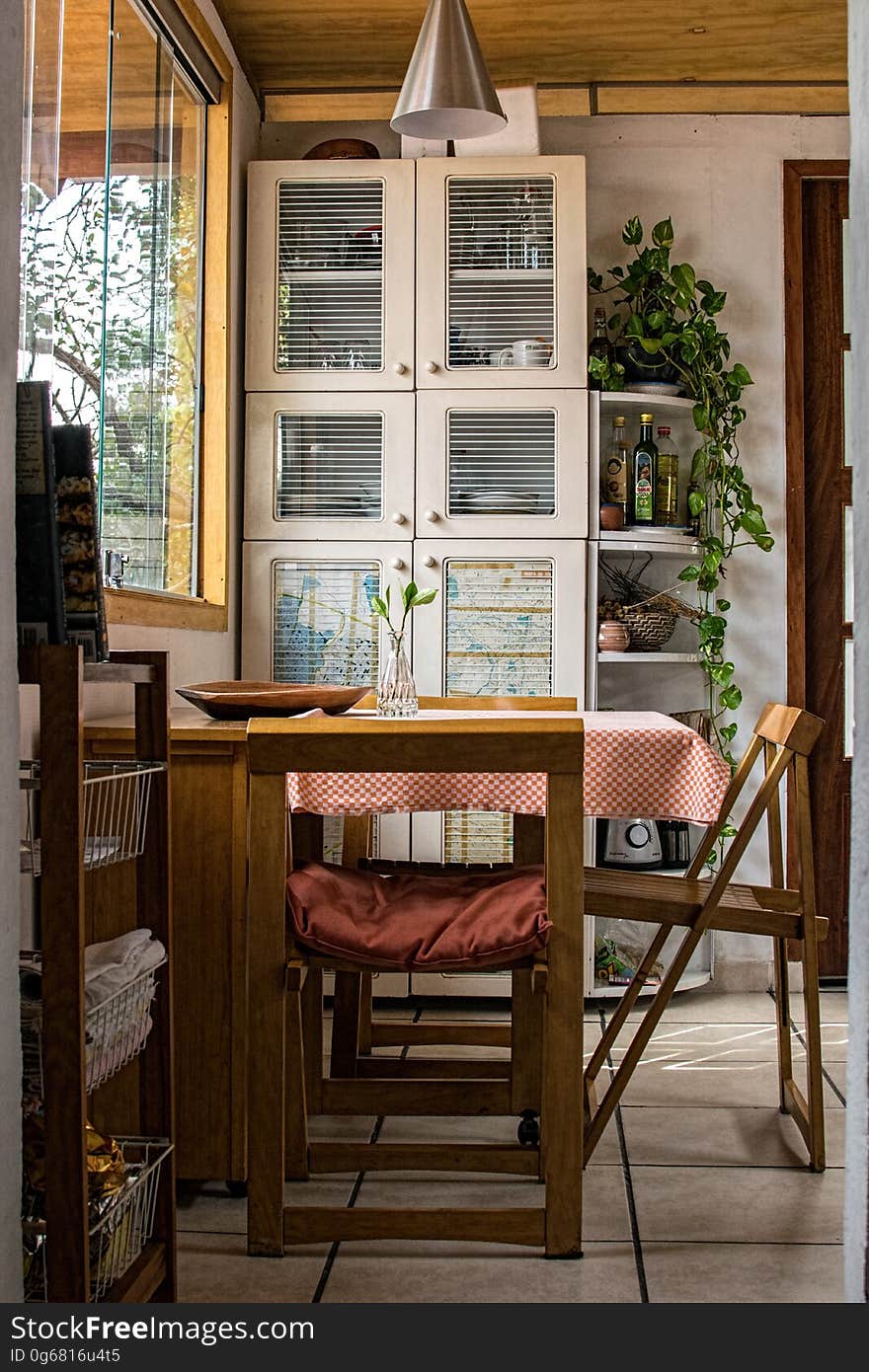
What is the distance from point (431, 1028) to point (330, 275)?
2.22 metres

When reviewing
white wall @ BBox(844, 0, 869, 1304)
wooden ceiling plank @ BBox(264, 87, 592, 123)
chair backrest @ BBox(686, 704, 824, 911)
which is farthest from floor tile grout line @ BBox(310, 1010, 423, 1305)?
wooden ceiling plank @ BBox(264, 87, 592, 123)

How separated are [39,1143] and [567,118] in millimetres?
3683

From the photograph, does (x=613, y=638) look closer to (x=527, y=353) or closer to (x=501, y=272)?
(x=527, y=353)

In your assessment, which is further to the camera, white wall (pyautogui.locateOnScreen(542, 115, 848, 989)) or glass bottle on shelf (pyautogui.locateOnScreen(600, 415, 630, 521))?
white wall (pyautogui.locateOnScreen(542, 115, 848, 989))

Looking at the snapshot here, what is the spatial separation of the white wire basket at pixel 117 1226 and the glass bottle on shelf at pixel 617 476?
2586 millimetres

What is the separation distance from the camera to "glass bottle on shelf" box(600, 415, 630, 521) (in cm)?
397

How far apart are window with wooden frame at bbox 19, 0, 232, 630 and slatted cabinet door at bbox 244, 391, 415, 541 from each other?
0.19 meters

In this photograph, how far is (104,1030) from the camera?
1638 mm

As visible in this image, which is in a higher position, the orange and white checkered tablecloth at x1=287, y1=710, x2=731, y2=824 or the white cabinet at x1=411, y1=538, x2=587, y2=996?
the white cabinet at x1=411, y1=538, x2=587, y2=996

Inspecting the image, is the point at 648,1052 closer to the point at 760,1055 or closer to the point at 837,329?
the point at 760,1055

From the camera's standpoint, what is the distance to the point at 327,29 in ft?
12.7

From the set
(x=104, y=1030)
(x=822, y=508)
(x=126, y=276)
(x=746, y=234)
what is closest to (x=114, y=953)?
(x=104, y=1030)

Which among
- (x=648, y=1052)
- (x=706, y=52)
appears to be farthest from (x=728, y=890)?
(x=706, y=52)

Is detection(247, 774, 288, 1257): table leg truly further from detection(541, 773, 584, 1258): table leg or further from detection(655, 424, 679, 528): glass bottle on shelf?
detection(655, 424, 679, 528): glass bottle on shelf
